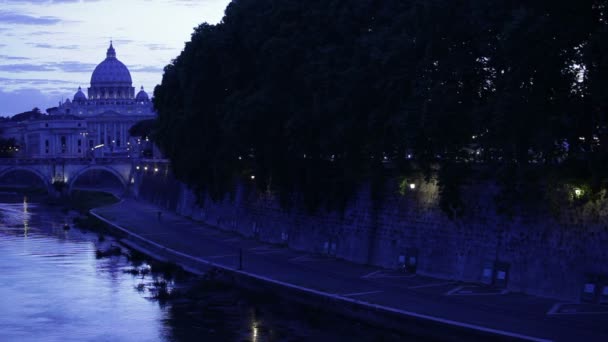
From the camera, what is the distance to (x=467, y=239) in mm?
30484

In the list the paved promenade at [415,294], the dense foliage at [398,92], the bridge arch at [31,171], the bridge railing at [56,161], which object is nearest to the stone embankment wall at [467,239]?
the paved promenade at [415,294]

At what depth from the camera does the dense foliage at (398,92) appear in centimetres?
2497

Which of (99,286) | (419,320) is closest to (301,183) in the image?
(99,286)

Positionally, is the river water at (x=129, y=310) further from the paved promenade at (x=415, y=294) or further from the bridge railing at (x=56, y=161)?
the bridge railing at (x=56, y=161)

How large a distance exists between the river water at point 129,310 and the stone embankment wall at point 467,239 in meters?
4.73

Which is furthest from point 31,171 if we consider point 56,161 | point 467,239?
point 467,239

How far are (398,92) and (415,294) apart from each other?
615 centimetres

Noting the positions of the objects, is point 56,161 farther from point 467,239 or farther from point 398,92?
point 467,239

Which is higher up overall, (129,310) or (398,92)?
(398,92)

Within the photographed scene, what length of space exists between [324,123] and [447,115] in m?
7.89

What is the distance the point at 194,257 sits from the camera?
128 feet

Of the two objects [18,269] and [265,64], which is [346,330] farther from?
[18,269]

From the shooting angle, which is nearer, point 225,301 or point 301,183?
point 225,301

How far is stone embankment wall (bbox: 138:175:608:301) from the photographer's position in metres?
26.5
